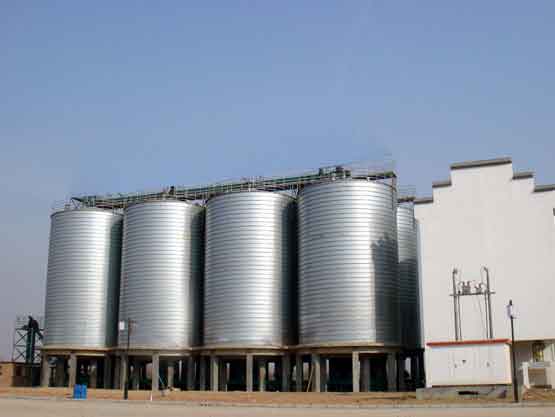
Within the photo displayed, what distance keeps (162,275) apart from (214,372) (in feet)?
40.7

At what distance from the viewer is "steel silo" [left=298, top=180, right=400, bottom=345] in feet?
252

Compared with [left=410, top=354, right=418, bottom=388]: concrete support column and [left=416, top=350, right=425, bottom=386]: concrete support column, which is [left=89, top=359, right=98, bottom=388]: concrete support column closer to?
[left=410, top=354, right=418, bottom=388]: concrete support column

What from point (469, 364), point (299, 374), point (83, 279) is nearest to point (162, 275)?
point (83, 279)

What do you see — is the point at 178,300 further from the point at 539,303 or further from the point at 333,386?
the point at 539,303

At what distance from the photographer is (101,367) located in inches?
4119

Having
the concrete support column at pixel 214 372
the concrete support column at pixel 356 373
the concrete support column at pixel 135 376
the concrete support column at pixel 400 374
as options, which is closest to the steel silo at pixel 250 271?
the concrete support column at pixel 214 372

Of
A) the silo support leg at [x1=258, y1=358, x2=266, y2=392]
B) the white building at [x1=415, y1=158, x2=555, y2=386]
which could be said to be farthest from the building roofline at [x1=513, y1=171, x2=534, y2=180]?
the silo support leg at [x1=258, y1=358, x2=266, y2=392]

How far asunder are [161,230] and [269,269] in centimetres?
1407

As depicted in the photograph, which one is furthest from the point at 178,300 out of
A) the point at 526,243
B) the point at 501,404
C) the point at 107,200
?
the point at 501,404

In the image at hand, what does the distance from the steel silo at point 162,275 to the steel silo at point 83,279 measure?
504 cm

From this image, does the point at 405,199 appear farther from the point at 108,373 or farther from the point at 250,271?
the point at 108,373

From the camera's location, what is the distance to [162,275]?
87.8 metres

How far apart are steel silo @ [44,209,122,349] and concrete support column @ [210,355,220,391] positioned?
15571 millimetres

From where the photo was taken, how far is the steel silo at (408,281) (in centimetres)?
8531
